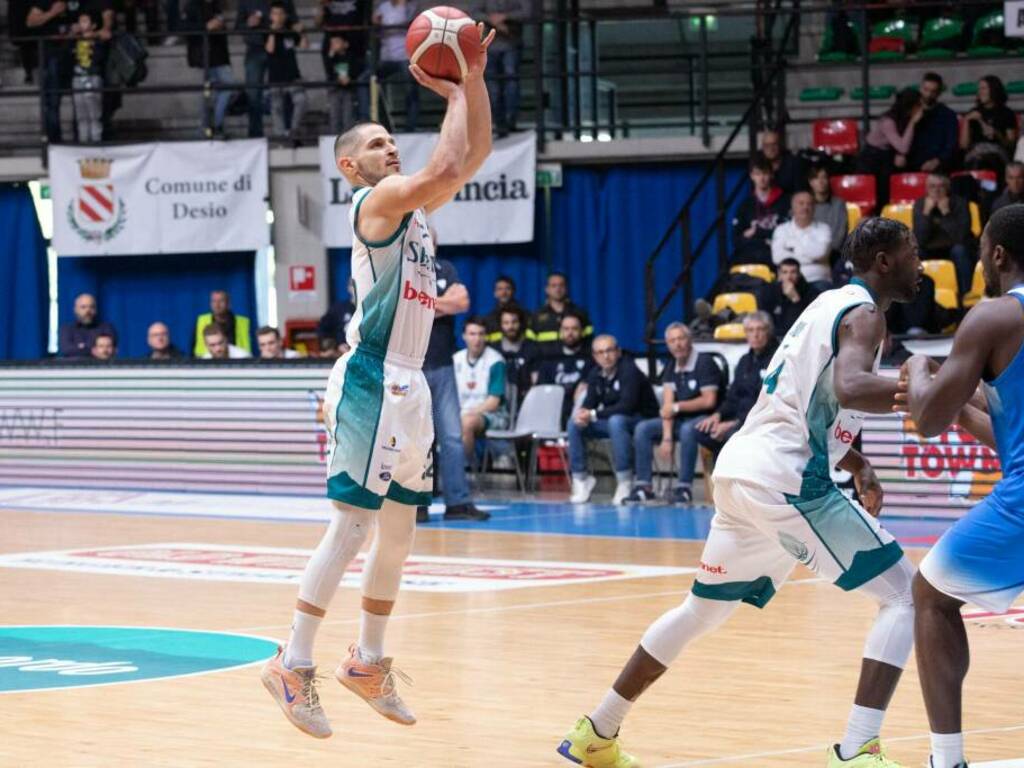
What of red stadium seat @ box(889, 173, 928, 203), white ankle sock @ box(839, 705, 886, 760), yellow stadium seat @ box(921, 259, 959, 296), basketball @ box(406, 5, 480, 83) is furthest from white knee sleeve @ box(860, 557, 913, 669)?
red stadium seat @ box(889, 173, 928, 203)

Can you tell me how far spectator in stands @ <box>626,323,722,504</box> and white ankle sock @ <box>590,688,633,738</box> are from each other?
28.4ft

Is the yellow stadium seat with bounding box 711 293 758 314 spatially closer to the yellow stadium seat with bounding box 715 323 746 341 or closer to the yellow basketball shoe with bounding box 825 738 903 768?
the yellow stadium seat with bounding box 715 323 746 341

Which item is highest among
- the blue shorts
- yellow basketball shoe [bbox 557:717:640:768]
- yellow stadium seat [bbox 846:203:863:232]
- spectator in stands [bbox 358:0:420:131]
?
spectator in stands [bbox 358:0:420:131]

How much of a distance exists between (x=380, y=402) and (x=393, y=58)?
528 inches

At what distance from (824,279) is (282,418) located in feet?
15.4

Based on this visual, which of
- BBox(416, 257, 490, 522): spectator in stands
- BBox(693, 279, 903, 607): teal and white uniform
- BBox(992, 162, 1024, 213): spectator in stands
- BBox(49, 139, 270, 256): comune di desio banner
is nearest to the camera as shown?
BBox(693, 279, 903, 607): teal and white uniform

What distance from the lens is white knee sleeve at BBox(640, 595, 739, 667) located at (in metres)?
5.15

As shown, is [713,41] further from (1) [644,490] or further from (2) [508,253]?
(1) [644,490]

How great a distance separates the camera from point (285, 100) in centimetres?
1912

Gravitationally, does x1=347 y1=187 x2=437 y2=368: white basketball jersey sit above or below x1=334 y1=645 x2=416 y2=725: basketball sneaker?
above

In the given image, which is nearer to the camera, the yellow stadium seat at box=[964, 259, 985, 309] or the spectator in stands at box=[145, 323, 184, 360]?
the yellow stadium seat at box=[964, 259, 985, 309]

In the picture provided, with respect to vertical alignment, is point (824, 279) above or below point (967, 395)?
below

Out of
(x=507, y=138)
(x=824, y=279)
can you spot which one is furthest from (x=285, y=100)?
(x=824, y=279)

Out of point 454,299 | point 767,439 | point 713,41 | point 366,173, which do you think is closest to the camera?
point 767,439
